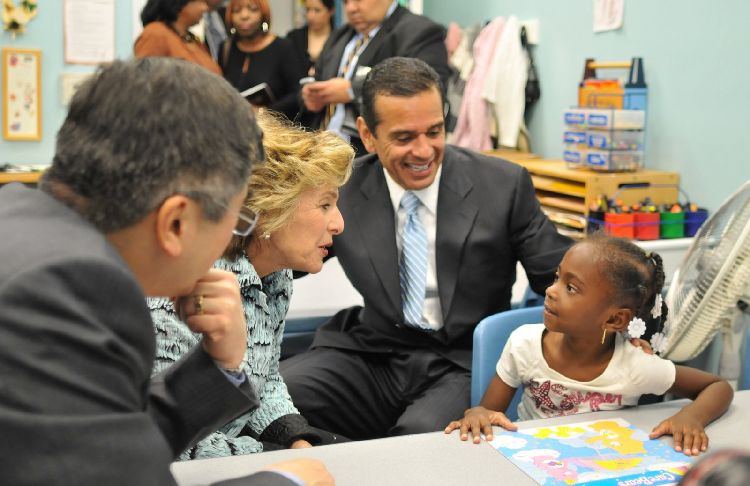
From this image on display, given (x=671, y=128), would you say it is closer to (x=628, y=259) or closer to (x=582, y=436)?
(x=628, y=259)

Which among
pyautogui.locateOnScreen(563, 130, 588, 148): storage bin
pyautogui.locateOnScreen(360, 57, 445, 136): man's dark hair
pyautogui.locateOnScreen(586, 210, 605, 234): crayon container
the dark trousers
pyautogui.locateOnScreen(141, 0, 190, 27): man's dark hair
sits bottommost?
the dark trousers

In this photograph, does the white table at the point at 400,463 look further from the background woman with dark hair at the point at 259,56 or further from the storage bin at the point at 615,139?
the background woman with dark hair at the point at 259,56

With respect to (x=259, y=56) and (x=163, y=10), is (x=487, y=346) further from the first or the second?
(x=259, y=56)

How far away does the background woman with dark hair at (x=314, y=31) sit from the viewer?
5.25 metres

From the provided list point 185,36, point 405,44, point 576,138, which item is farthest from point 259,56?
point 576,138

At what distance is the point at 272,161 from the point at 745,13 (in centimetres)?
246

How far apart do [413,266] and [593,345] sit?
73 centimetres

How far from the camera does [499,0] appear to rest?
5.29 metres

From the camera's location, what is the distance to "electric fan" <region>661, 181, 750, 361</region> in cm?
174

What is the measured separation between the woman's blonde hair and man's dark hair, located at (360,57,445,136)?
0.73m

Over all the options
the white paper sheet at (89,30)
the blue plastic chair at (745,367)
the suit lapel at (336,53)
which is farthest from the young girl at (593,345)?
the white paper sheet at (89,30)

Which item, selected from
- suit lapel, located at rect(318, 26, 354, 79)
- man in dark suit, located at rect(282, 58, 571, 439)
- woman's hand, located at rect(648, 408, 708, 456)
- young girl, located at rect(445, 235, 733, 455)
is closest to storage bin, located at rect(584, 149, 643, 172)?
suit lapel, located at rect(318, 26, 354, 79)

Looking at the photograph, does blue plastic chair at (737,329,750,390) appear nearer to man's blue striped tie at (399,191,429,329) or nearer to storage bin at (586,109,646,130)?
man's blue striped tie at (399,191,429,329)

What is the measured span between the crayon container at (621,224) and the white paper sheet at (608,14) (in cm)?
121
